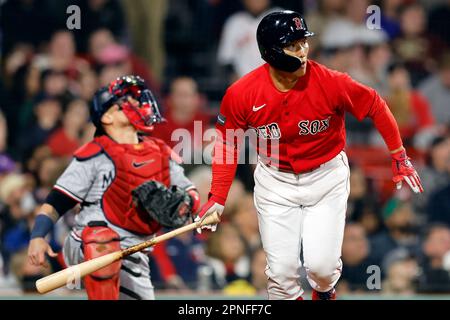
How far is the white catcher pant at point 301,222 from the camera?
7.00 meters

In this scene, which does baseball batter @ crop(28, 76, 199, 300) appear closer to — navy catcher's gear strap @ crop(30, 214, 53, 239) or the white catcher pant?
navy catcher's gear strap @ crop(30, 214, 53, 239)

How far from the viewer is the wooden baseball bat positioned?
6.98 metres

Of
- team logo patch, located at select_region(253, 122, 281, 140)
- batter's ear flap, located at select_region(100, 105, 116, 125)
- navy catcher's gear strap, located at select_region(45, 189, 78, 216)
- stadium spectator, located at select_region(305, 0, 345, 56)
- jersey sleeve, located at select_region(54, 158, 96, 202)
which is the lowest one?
navy catcher's gear strap, located at select_region(45, 189, 78, 216)

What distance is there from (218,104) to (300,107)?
4.51 meters

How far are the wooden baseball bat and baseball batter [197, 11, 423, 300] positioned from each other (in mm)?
83

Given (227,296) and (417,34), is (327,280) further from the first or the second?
(417,34)

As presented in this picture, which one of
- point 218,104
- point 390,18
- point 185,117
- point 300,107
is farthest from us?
point 390,18

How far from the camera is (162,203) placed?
23.6ft

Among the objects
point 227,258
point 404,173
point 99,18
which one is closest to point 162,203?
point 404,173

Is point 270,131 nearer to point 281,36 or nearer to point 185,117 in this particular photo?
point 281,36

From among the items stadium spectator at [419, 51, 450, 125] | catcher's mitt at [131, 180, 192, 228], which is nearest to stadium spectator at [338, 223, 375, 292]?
stadium spectator at [419, 51, 450, 125]

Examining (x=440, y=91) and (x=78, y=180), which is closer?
(x=78, y=180)

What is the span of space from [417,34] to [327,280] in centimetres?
536
